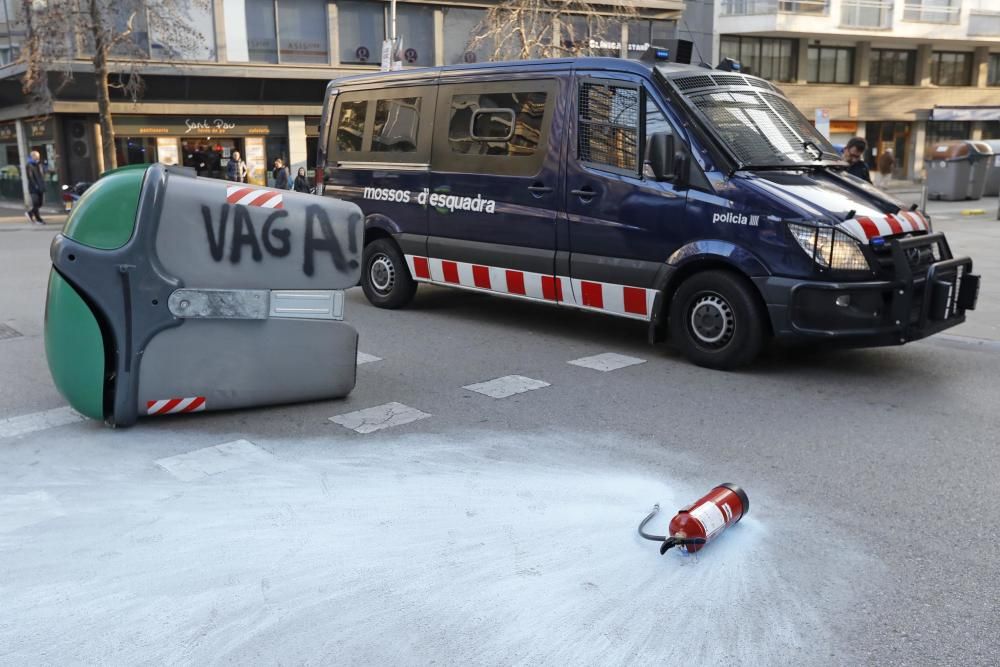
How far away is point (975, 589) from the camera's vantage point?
353 centimetres

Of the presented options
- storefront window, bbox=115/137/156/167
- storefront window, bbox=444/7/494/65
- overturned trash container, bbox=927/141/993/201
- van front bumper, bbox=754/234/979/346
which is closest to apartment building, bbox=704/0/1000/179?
storefront window, bbox=444/7/494/65

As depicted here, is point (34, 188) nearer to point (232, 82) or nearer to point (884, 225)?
point (232, 82)

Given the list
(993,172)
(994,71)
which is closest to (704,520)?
(993,172)

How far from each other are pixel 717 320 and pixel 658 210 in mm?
983

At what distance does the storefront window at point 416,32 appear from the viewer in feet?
100

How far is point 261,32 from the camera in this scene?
28953 mm

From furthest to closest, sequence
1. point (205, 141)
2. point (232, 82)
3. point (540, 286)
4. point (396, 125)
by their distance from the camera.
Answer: point (205, 141), point (232, 82), point (396, 125), point (540, 286)

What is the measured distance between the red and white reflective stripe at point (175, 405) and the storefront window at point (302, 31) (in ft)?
85.2

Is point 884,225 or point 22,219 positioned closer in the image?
point 884,225

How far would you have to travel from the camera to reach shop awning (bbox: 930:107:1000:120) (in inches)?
1678

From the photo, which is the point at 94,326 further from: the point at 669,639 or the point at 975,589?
the point at 975,589

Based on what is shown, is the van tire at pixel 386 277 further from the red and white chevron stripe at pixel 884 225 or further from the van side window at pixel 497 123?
the red and white chevron stripe at pixel 884 225

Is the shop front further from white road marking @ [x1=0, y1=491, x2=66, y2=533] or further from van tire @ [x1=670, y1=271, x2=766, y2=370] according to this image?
white road marking @ [x1=0, y1=491, x2=66, y2=533]

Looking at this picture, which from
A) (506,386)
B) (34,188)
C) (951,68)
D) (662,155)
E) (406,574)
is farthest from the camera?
(951,68)
